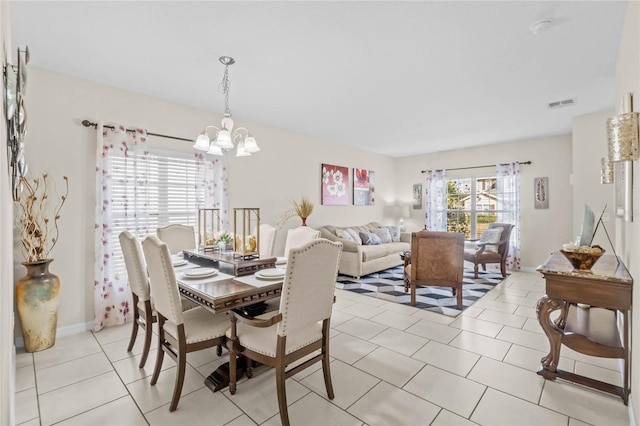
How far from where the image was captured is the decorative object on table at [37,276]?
2600 mm

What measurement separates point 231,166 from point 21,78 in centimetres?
257

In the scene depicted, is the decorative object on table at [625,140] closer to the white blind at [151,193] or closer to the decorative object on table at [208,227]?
the decorative object on table at [208,227]

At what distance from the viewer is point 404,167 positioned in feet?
25.0

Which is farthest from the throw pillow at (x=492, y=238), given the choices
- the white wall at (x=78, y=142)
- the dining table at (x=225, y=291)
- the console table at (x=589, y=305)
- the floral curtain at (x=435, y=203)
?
the dining table at (x=225, y=291)

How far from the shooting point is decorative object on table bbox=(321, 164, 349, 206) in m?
5.81

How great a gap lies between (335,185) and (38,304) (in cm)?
461

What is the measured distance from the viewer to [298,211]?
5.11 m

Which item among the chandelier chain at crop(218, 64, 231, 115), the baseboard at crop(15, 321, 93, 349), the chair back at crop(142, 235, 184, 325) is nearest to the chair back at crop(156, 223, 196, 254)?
the baseboard at crop(15, 321, 93, 349)

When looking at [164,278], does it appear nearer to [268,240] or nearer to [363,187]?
[268,240]

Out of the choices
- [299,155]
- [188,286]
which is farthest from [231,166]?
[188,286]

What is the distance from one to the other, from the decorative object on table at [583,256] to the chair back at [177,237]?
11.5 ft

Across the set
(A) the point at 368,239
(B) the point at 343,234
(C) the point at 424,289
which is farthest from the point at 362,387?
(A) the point at 368,239

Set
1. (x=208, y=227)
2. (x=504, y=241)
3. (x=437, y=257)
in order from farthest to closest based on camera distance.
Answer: (x=504, y=241) → (x=208, y=227) → (x=437, y=257)

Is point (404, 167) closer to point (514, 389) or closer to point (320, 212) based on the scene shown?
point (320, 212)
